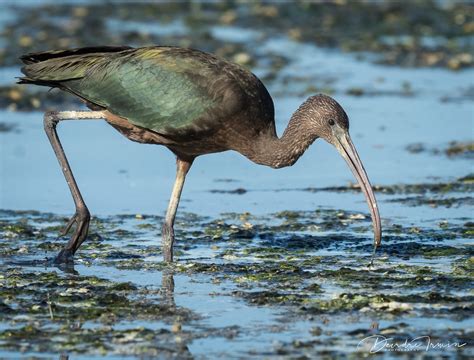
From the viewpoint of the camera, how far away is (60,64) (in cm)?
1143

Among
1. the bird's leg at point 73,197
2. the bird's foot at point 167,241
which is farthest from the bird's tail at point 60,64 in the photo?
the bird's foot at point 167,241

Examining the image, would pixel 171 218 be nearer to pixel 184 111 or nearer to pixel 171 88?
pixel 184 111

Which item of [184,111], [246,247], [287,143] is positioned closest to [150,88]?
[184,111]

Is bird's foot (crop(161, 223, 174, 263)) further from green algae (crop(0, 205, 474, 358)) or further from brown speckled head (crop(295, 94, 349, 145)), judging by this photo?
brown speckled head (crop(295, 94, 349, 145))

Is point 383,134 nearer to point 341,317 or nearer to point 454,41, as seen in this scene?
point 454,41

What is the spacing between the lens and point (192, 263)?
10.5m

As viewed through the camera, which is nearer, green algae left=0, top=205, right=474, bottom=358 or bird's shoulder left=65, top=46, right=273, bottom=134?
green algae left=0, top=205, right=474, bottom=358

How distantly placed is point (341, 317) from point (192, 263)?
6.95 feet

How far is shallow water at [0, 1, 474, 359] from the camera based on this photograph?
8.37m

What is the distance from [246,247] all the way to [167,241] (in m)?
0.72

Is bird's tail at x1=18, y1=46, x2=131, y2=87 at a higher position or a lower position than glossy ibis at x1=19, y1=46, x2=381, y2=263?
higher

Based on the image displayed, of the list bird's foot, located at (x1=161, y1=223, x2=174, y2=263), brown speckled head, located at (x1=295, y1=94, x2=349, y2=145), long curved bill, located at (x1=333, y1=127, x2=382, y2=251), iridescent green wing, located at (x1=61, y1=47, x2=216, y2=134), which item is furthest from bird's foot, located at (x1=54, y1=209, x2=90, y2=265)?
long curved bill, located at (x1=333, y1=127, x2=382, y2=251)

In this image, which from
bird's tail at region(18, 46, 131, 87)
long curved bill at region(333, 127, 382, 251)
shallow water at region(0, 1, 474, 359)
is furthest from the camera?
→ bird's tail at region(18, 46, 131, 87)

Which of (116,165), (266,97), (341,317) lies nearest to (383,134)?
(116,165)
